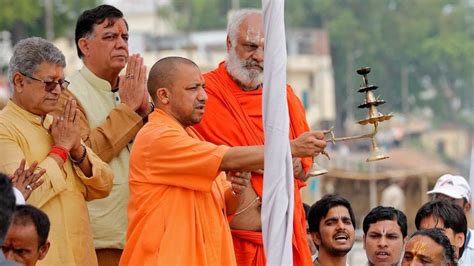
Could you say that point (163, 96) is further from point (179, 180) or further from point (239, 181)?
point (239, 181)

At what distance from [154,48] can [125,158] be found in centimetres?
6017

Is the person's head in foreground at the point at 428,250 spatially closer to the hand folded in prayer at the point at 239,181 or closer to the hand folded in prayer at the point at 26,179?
the hand folded in prayer at the point at 239,181

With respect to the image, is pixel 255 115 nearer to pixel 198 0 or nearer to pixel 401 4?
pixel 198 0

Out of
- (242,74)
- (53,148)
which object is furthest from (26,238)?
(242,74)

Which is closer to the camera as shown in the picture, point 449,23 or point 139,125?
point 139,125

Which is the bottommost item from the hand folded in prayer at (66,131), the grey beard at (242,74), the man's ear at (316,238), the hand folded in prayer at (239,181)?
the man's ear at (316,238)

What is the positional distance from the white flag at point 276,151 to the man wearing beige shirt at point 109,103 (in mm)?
1315

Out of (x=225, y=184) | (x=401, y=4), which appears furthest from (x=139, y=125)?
(x=401, y=4)

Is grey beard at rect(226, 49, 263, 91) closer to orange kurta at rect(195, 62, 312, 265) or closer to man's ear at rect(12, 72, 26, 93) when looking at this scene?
orange kurta at rect(195, 62, 312, 265)

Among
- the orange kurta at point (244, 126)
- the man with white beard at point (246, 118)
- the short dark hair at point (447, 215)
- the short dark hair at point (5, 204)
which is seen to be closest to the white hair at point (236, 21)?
the man with white beard at point (246, 118)

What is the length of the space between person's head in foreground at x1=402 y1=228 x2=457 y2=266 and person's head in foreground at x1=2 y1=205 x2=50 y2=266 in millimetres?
2277

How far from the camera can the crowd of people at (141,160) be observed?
7.78 m

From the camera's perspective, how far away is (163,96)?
8016mm

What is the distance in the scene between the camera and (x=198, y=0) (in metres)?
92.6
